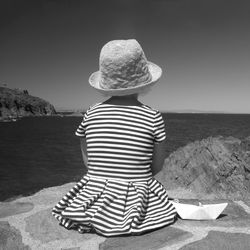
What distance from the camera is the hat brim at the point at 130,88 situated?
2.69 metres

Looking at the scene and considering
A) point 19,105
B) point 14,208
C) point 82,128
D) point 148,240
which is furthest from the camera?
point 19,105

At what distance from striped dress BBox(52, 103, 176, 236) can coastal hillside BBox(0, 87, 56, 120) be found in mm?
120081

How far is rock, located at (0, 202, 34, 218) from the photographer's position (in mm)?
3299

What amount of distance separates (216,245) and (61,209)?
1309mm

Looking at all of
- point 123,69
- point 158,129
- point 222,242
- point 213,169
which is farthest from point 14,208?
point 213,169

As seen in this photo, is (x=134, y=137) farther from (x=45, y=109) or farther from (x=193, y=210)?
(x=45, y=109)

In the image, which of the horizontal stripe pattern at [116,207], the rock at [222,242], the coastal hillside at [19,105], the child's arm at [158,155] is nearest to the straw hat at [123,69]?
the child's arm at [158,155]

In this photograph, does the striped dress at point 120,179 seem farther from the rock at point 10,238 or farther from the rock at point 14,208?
the rock at point 14,208

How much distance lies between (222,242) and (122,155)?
100 centimetres

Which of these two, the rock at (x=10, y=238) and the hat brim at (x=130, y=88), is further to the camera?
the hat brim at (x=130, y=88)

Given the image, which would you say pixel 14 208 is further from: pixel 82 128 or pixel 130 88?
pixel 130 88

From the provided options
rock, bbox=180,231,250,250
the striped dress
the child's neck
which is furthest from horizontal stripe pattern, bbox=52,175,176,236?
the child's neck

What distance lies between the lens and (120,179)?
2684 millimetres

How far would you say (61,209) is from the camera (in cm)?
291
